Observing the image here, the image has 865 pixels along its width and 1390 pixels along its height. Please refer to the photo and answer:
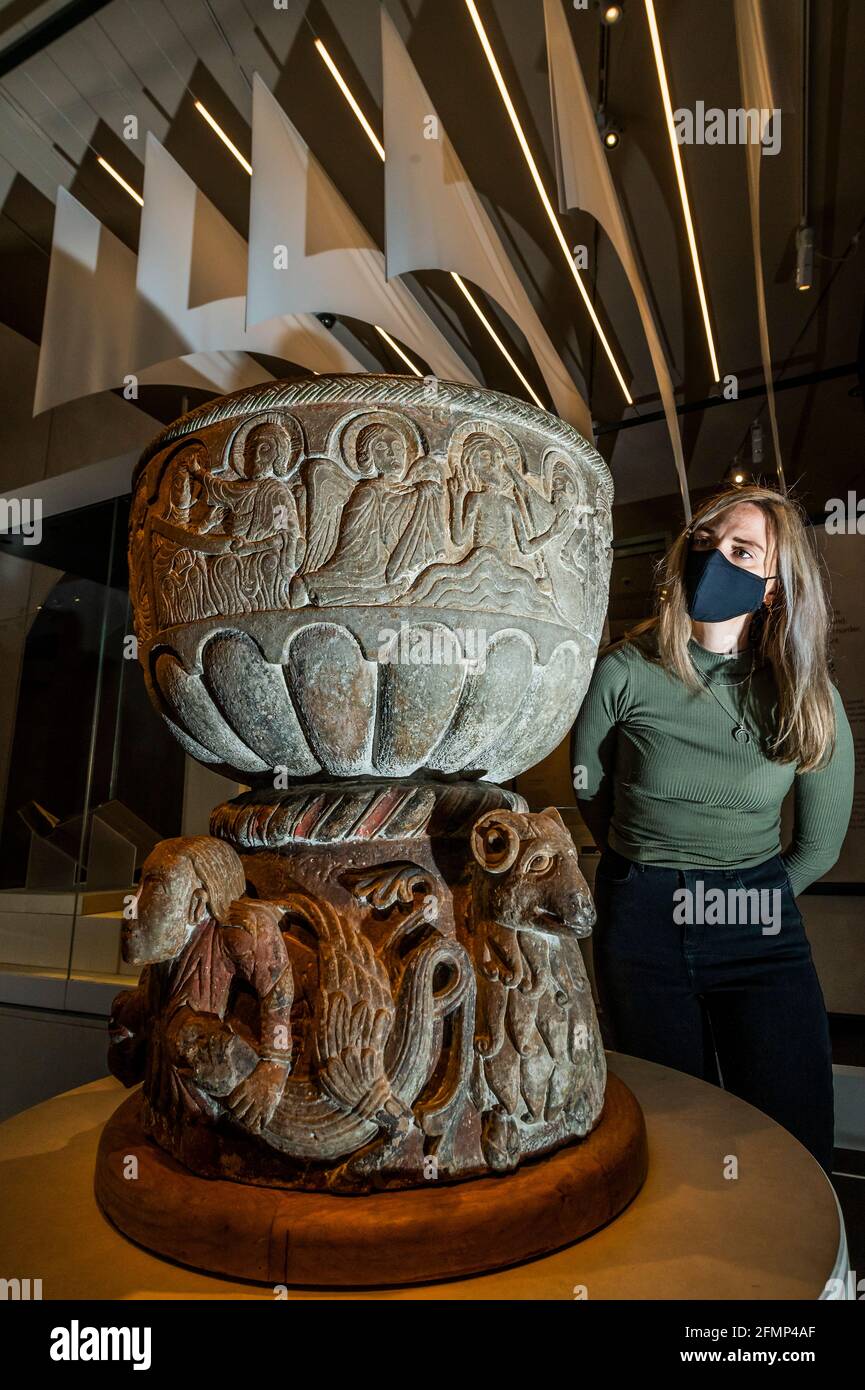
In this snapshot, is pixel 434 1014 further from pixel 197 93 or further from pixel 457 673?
pixel 197 93

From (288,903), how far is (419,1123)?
0.39 metres

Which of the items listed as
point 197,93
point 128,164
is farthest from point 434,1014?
point 128,164

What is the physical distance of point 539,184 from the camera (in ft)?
11.0

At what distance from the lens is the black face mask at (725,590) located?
5.53ft

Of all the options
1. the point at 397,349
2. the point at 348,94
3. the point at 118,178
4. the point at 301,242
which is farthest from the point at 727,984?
the point at 118,178

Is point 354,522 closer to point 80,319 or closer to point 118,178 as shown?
point 80,319

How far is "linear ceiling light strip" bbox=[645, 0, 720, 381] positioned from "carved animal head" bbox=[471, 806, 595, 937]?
117 inches

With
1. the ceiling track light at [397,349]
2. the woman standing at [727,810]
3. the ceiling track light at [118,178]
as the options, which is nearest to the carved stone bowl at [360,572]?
the woman standing at [727,810]

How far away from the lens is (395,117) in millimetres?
2703

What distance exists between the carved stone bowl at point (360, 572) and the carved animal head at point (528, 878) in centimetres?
19

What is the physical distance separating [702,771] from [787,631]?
364mm

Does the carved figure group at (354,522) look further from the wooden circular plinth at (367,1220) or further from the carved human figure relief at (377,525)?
the wooden circular plinth at (367,1220)

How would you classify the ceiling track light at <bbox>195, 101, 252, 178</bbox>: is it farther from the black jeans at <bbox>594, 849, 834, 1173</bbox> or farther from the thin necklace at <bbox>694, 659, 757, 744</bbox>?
the black jeans at <bbox>594, 849, 834, 1173</bbox>

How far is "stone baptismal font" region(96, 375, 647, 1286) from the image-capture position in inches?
43.4
